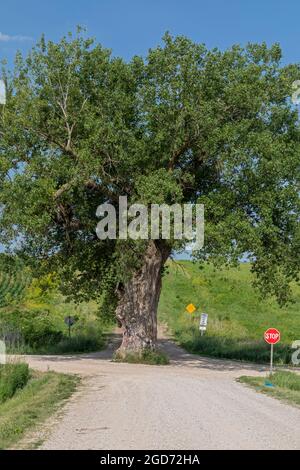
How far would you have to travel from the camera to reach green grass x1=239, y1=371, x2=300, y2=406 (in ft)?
61.2

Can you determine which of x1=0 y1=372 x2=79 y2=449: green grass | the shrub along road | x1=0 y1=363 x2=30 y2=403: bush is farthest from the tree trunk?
x1=0 y1=363 x2=30 y2=403: bush

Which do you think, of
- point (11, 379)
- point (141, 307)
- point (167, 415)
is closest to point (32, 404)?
point (11, 379)

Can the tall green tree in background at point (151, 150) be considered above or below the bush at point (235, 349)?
above

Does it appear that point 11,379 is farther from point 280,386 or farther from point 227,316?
point 227,316

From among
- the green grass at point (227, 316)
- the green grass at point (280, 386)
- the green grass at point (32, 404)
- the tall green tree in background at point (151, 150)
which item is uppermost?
the tall green tree in background at point (151, 150)

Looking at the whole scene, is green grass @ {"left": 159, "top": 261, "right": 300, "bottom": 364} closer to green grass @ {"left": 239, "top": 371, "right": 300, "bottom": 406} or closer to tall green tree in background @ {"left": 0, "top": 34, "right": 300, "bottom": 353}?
tall green tree in background @ {"left": 0, "top": 34, "right": 300, "bottom": 353}

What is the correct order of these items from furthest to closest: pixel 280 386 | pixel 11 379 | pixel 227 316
Result: pixel 227 316
pixel 280 386
pixel 11 379

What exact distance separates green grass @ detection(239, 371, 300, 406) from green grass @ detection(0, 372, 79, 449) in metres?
5.89

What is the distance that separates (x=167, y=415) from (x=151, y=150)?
55.0 ft

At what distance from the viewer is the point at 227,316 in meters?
61.2

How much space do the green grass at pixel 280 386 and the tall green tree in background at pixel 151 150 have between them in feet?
18.0

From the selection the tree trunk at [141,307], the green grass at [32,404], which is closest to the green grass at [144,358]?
the tree trunk at [141,307]

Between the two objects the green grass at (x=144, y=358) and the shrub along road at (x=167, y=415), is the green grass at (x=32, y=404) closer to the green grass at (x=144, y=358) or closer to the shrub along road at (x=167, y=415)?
the shrub along road at (x=167, y=415)

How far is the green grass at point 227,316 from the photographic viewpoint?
40.4m
